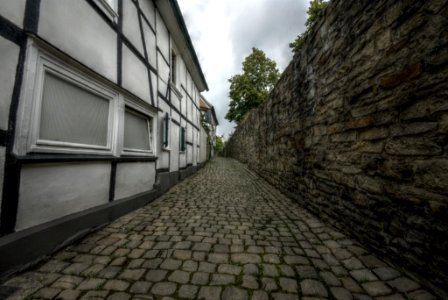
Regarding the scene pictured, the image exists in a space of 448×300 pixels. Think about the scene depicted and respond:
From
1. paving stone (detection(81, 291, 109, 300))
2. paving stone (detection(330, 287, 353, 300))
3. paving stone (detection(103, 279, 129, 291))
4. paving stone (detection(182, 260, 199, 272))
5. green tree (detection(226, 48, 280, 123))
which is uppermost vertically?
green tree (detection(226, 48, 280, 123))

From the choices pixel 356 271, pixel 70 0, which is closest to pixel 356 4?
pixel 356 271

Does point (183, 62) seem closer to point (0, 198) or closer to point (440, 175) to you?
point (0, 198)

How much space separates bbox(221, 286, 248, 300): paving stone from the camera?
55.7 inches

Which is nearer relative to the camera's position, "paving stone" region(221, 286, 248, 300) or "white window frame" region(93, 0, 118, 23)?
"paving stone" region(221, 286, 248, 300)

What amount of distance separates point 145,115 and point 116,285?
10.5ft

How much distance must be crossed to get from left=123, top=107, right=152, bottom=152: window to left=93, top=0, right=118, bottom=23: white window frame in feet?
4.46

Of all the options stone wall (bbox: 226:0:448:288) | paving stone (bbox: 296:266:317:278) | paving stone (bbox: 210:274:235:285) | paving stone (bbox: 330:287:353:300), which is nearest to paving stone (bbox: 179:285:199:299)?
paving stone (bbox: 210:274:235:285)

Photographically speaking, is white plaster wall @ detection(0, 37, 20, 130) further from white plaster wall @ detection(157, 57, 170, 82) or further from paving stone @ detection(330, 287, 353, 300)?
white plaster wall @ detection(157, 57, 170, 82)

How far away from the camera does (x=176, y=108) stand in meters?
6.16

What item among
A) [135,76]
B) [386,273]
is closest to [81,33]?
[135,76]

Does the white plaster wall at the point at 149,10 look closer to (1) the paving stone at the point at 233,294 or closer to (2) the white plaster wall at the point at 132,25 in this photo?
(2) the white plaster wall at the point at 132,25

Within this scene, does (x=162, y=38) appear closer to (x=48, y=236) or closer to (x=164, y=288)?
(x=48, y=236)

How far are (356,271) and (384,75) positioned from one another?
182 centimetres

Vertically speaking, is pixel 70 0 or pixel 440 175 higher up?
pixel 70 0
